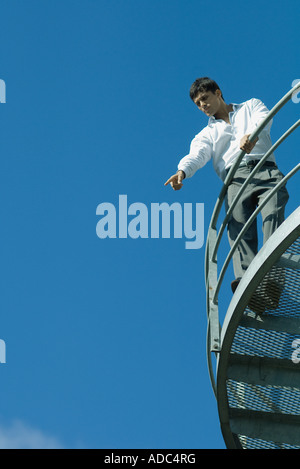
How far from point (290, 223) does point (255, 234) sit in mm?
1217

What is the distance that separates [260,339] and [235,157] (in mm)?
2029

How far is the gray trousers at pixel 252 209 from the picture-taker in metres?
10.7

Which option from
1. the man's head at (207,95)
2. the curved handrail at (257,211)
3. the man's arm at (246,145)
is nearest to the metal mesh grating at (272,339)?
the curved handrail at (257,211)

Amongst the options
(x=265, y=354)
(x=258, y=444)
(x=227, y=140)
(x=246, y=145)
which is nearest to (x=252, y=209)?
(x=246, y=145)

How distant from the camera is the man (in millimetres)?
10773

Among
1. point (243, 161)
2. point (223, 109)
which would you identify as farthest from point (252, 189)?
point (223, 109)

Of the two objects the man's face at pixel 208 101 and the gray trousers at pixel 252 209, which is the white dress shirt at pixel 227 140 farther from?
the gray trousers at pixel 252 209

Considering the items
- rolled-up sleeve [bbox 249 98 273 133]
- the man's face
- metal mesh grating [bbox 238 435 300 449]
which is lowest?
metal mesh grating [bbox 238 435 300 449]

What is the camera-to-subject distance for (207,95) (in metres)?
11.7

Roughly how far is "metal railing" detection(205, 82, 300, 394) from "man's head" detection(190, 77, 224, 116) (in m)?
1.06

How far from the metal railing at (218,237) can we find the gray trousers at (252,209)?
0.57ft

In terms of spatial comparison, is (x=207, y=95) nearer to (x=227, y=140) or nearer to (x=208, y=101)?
(x=208, y=101)

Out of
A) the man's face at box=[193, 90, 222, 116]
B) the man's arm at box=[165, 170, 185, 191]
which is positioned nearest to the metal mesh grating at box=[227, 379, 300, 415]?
the man's arm at box=[165, 170, 185, 191]

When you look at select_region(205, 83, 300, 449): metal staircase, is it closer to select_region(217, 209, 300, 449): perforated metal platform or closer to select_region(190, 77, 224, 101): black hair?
select_region(217, 209, 300, 449): perforated metal platform
